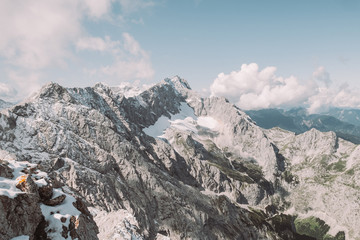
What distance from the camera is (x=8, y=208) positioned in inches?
958

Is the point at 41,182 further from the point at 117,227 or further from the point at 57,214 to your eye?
the point at 117,227

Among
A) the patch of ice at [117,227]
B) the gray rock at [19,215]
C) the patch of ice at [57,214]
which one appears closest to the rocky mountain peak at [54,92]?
the patch of ice at [117,227]

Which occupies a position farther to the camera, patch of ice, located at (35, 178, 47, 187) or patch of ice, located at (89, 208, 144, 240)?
patch of ice, located at (89, 208, 144, 240)

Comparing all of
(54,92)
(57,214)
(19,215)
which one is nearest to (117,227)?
(57,214)

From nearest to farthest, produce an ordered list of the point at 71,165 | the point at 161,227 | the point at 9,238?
the point at 9,238 → the point at 71,165 → the point at 161,227

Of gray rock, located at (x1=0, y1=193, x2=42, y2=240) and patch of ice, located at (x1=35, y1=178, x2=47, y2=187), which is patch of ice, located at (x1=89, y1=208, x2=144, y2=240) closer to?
patch of ice, located at (x1=35, y1=178, x2=47, y2=187)

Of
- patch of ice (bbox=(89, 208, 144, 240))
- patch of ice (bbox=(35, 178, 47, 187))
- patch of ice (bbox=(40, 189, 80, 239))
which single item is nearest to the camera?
patch of ice (bbox=(40, 189, 80, 239))

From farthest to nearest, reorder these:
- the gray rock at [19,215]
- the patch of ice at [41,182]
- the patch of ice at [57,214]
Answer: the patch of ice at [41,182] → the patch of ice at [57,214] → the gray rock at [19,215]

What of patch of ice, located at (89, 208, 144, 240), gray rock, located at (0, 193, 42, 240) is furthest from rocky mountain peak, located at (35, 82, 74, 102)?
gray rock, located at (0, 193, 42, 240)

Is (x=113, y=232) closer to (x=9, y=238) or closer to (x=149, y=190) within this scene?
(x=9, y=238)

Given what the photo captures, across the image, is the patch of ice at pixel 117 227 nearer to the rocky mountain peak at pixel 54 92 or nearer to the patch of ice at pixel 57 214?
the patch of ice at pixel 57 214

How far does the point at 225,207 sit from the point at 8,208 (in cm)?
19131

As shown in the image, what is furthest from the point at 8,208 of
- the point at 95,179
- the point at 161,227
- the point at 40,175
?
the point at 161,227

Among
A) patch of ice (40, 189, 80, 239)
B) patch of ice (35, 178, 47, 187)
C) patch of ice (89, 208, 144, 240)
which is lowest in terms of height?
patch of ice (89, 208, 144, 240)
